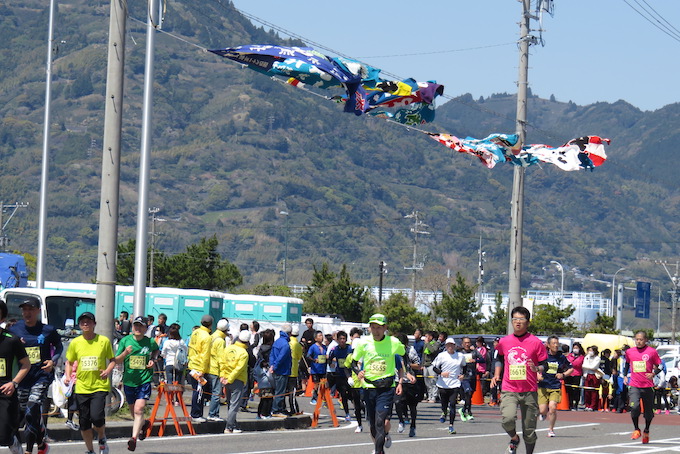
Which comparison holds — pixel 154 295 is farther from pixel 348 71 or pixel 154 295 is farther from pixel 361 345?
pixel 361 345

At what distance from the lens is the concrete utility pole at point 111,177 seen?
17.5m

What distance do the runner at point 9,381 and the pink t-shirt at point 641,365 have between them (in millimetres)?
10869

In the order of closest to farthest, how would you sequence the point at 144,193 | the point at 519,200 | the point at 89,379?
the point at 89,379, the point at 144,193, the point at 519,200

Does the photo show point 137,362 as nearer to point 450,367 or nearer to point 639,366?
point 450,367

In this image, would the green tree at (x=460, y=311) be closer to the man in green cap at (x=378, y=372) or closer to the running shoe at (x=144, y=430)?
the running shoe at (x=144, y=430)

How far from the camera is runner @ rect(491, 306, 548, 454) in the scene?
44.5 feet

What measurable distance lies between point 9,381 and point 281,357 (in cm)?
1014

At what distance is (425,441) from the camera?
728 inches

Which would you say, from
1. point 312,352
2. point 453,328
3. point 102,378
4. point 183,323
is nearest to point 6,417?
point 102,378

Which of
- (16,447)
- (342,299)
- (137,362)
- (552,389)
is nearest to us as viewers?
(16,447)

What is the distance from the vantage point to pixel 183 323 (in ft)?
140

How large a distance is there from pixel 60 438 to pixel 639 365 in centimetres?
914

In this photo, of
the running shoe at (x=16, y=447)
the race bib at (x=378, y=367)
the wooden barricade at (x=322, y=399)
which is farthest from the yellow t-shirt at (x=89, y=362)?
the wooden barricade at (x=322, y=399)

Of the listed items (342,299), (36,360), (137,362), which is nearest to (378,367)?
(137,362)
